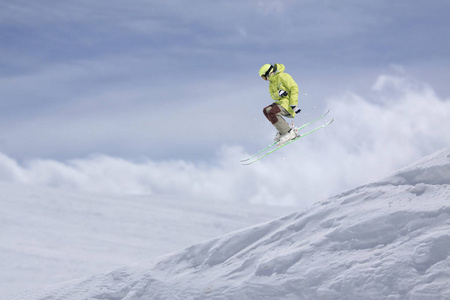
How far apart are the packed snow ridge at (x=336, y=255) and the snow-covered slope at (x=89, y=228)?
1062cm

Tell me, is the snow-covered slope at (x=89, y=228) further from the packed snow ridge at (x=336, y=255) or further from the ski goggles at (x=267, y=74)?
the ski goggles at (x=267, y=74)

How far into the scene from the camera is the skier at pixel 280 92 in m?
10.5

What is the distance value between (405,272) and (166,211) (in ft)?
111

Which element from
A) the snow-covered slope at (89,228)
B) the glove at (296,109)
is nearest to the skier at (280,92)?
the glove at (296,109)

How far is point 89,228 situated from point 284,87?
2549 cm

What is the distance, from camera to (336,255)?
29.5 ft

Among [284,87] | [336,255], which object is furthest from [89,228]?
[336,255]

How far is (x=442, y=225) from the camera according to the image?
8477mm

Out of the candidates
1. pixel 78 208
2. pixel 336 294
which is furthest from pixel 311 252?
pixel 78 208

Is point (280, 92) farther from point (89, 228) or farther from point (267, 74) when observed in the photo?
point (89, 228)

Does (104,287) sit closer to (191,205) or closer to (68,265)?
(68,265)

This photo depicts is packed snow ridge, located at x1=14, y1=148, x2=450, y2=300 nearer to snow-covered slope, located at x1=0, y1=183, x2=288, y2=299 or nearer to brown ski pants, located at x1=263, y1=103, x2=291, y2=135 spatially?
brown ski pants, located at x1=263, y1=103, x2=291, y2=135

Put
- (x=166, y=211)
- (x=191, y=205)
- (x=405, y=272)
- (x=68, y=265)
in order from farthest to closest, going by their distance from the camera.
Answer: (x=191, y=205) → (x=166, y=211) → (x=68, y=265) → (x=405, y=272)

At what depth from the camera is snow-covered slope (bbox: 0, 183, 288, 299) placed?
988 inches
